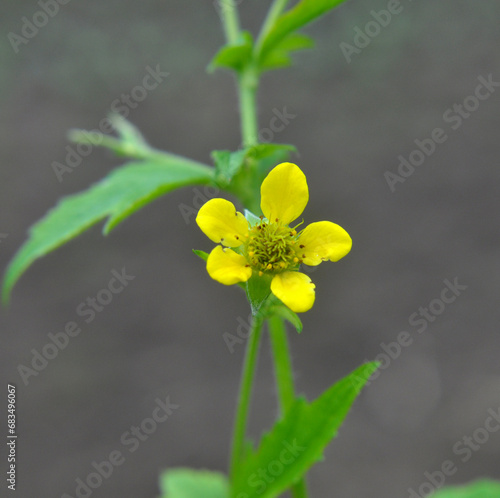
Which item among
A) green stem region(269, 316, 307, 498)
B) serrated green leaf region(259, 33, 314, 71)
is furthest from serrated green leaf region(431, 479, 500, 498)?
serrated green leaf region(259, 33, 314, 71)

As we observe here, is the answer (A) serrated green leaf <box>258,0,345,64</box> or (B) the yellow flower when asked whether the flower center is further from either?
(A) serrated green leaf <box>258,0,345,64</box>

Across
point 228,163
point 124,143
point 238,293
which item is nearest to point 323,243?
point 228,163

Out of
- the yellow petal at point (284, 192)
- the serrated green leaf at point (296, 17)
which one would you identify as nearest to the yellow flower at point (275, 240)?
the yellow petal at point (284, 192)

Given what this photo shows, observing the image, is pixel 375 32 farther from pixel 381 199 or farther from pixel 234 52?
pixel 234 52

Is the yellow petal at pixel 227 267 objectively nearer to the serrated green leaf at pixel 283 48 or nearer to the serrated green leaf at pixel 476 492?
the serrated green leaf at pixel 283 48

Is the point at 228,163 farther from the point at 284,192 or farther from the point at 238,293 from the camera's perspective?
the point at 238,293
